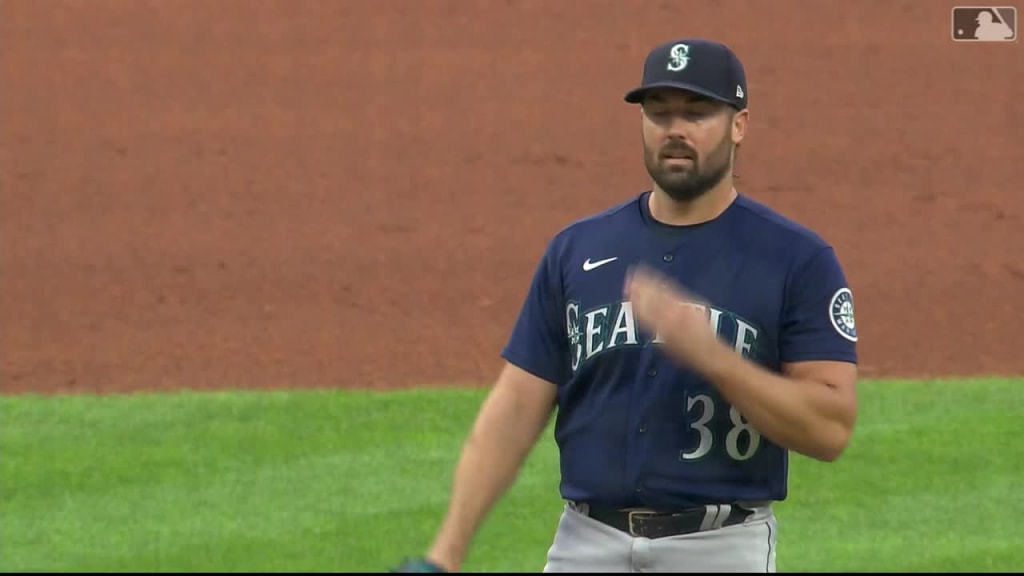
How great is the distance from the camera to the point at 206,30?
56.6ft

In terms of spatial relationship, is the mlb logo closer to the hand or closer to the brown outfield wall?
the brown outfield wall

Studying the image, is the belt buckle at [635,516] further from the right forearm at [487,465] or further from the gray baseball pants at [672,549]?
the right forearm at [487,465]

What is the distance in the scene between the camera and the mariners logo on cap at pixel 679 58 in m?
3.77

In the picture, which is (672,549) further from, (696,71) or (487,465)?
(696,71)

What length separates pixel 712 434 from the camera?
12.4 feet

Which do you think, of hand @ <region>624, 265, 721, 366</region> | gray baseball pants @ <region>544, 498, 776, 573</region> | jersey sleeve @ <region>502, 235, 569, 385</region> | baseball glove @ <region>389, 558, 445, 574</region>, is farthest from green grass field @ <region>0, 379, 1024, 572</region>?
hand @ <region>624, 265, 721, 366</region>

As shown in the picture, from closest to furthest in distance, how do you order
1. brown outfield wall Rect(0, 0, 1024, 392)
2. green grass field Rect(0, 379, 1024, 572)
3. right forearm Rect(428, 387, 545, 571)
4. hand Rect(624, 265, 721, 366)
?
hand Rect(624, 265, 721, 366), right forearm Rect(428, 387, 545, 571), green grass field Rect(0, 379, 1024, 572), brown outfield wall Rect(0, 0, 1024, 392)

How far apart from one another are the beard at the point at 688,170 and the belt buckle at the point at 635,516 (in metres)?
0.67

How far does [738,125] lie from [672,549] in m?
0.90

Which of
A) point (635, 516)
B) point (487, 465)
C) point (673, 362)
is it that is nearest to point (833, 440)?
point (673, 362)

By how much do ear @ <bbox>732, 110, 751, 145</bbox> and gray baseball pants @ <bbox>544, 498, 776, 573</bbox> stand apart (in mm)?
785

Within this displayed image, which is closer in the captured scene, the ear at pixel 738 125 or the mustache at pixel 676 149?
the mustache at pixel 676 149

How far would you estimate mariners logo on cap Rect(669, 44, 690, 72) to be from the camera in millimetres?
3766

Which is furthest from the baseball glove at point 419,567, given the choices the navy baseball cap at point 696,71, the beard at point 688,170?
the navy baseball cap at point 696,71
